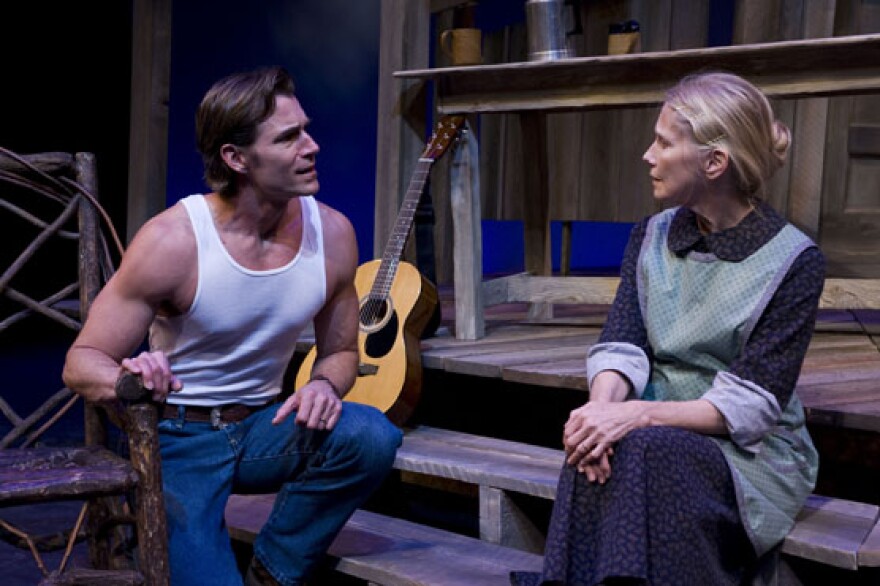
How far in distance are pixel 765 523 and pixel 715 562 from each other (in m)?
0.15

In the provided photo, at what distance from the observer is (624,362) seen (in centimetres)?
227

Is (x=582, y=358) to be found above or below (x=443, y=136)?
below

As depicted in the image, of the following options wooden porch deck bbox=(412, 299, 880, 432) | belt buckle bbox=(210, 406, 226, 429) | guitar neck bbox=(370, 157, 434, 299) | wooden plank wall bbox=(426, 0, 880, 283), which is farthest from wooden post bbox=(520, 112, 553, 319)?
belt buckle bbox=(210, 406, 226, 429)

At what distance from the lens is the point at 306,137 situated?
2422 millimetres

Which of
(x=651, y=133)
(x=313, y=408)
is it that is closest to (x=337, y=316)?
(x=313, y=408)

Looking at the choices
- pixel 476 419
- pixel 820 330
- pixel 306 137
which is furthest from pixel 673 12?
pixel 306 137

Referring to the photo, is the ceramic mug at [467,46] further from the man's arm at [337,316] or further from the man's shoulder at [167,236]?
the man's shoulder at [167,236]

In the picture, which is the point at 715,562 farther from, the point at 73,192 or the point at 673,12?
the point at 673,12

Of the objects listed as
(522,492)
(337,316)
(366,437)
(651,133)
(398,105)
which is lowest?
(522,492)

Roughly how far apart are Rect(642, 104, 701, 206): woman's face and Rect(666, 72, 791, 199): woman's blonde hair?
21 millimetres

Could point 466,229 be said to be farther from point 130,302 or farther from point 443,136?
point 130,302

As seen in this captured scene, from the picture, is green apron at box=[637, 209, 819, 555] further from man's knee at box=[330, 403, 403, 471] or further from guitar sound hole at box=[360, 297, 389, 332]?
guitar sound hole at box=[360, 297, 389, 332]

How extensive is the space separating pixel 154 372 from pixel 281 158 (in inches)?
24.5

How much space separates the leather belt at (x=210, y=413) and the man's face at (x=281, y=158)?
1.60 feet
